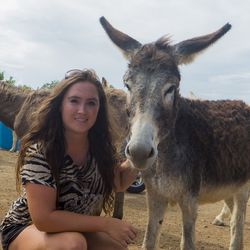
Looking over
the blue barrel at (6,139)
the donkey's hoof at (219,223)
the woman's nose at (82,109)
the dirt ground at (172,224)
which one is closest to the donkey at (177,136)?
the woman's nose at (82,109)

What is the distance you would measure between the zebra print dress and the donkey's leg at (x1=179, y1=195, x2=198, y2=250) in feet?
3.36

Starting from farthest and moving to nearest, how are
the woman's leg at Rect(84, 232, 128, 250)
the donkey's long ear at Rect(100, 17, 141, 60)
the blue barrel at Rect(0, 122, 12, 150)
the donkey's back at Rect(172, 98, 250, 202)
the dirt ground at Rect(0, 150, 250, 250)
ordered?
1. the blue barrel at Rect(0, 122, 12, 150)
2. the dirt ground at Rect(0, 150, 250, 250)
3. the donkey's back at Rect(172, 98, 250, 202)
4. the donkey's long ear at Rect(100, 17, 141, 60)
5. the woman's leg at Rect(84, 232, 128, 250)

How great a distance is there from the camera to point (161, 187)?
390 cm

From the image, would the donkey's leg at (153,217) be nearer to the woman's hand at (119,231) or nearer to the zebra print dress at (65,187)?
the zebra print dress at (65,187)

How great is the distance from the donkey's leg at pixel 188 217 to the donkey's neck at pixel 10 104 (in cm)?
531

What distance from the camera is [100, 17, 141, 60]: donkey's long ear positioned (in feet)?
12.7

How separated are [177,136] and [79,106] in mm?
1381

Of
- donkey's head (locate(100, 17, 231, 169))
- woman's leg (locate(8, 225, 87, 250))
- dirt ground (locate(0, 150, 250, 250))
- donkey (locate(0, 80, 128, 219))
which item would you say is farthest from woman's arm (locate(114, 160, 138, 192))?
donkey (locate(0, 80, 128, 219))

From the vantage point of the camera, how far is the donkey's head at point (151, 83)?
2855 mm

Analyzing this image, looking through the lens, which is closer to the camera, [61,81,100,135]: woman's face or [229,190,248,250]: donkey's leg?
[61,81,100,135]: woman's face

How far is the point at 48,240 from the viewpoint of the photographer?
2.81m

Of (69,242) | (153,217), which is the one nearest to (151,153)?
(69,242)

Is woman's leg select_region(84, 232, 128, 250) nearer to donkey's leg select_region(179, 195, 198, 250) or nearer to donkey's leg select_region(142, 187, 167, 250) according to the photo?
donkey's leg select_region(179, 195, 198, 250)

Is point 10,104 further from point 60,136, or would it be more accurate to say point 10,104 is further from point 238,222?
point 60,136
